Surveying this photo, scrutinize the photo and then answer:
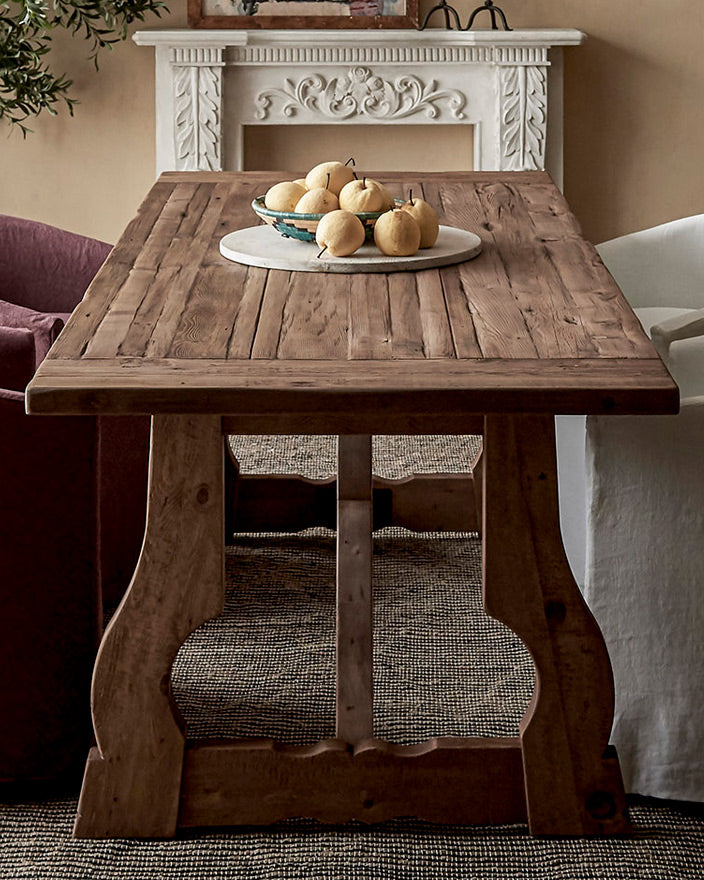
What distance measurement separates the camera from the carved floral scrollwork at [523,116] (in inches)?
159

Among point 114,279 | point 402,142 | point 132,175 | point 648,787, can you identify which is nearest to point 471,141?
point 402,142

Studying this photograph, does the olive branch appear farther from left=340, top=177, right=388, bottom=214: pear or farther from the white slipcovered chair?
the white slipcovered chair

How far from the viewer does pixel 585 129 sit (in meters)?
4.22

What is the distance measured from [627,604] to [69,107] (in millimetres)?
3067

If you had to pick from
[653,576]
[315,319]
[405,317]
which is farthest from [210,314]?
[653,576]

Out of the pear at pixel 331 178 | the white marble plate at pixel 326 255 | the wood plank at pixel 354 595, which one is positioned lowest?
the wood plank at pixel 354 595

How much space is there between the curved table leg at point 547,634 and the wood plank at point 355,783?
5cm

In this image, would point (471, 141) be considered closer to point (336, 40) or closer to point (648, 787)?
point (336, 40)

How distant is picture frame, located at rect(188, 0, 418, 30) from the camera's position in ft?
13.3

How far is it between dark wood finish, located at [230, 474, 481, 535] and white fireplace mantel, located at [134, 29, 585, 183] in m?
1.83

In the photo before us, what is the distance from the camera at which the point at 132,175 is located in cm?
428

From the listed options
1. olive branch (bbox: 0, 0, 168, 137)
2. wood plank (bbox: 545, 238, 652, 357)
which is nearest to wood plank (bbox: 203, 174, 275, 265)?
wood plank (bbox: 545, 238, 652, 357)

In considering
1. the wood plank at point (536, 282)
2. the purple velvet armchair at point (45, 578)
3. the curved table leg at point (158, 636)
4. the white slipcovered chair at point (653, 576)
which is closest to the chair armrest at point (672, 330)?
the white slipcovered chair at point (653, 576)

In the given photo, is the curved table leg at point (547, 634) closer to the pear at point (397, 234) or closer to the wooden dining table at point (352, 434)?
the wooden dining table at point (352, 434)
